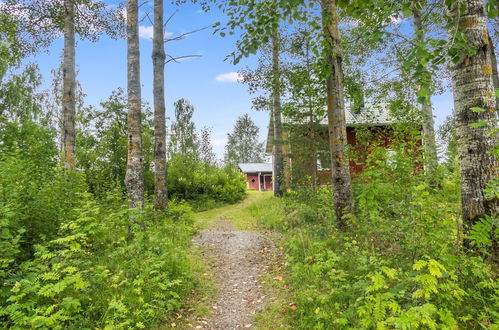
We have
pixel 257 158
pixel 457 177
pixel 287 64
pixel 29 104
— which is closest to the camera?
pixel 457 177

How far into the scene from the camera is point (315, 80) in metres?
7.04

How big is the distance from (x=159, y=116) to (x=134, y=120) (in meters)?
2.56

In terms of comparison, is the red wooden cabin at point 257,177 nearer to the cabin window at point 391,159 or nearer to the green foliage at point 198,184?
the green foliage at point 198,184

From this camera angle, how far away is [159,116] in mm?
9039

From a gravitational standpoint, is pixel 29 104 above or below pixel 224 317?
above

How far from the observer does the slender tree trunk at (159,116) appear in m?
9.00

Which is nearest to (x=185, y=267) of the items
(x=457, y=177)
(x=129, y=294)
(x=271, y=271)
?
(x=129, y=294)

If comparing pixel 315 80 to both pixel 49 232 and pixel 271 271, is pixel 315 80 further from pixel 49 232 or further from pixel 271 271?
pixel 49 232

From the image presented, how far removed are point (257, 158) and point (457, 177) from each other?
55736 millimetres

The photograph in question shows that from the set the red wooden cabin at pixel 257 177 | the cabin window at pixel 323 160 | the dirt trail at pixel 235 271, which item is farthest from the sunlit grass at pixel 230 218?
the red wooden cabin at pixel 257 177

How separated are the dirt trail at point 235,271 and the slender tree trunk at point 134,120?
2.30 m

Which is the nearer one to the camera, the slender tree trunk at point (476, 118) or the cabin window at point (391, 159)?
the slender tree trunk at point (476, 118)

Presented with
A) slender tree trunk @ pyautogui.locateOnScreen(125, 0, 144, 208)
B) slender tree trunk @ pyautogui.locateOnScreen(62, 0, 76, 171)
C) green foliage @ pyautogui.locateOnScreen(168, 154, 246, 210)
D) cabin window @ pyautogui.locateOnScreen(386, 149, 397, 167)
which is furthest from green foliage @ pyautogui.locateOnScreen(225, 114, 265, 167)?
cabin window @ pyautogui.locateOnScreen(386, 149, 397, 167)

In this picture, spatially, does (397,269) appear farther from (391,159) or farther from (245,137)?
A: (245,137)
